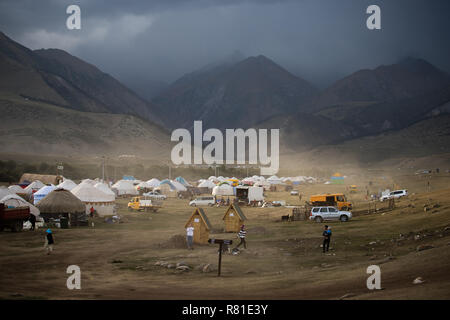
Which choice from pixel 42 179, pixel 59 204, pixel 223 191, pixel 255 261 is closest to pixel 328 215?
pixel 255 261

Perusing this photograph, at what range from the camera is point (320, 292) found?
1398 centimetres

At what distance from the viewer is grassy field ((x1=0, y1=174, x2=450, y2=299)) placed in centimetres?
1447

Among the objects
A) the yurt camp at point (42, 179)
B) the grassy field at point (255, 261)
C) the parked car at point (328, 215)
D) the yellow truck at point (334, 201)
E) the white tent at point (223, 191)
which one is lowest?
the grassy field at point (255, 261)

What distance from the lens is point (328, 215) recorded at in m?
38.5

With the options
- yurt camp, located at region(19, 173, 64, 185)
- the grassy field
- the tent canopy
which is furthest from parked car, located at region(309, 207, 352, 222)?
yurt camp, located at region(19, 173, 64, 185)

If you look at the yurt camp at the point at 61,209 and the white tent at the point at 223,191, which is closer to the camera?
the yurt camp at the point at 61,209

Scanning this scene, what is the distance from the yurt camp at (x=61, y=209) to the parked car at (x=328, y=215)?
18.4 meters

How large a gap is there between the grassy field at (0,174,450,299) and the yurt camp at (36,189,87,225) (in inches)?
65.9

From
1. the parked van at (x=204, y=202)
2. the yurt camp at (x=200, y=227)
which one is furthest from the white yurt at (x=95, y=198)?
the yurt camp at (x=200, y=227)

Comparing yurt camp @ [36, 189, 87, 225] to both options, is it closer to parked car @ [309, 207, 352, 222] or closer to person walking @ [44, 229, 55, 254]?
person walking @ [44, 229, 55, 254]

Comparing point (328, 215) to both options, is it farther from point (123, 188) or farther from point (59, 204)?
point (123, 188)

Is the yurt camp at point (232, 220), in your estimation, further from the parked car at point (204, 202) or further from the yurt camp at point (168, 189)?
the yurt camp at point (168, 189)

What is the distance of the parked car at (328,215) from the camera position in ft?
124
